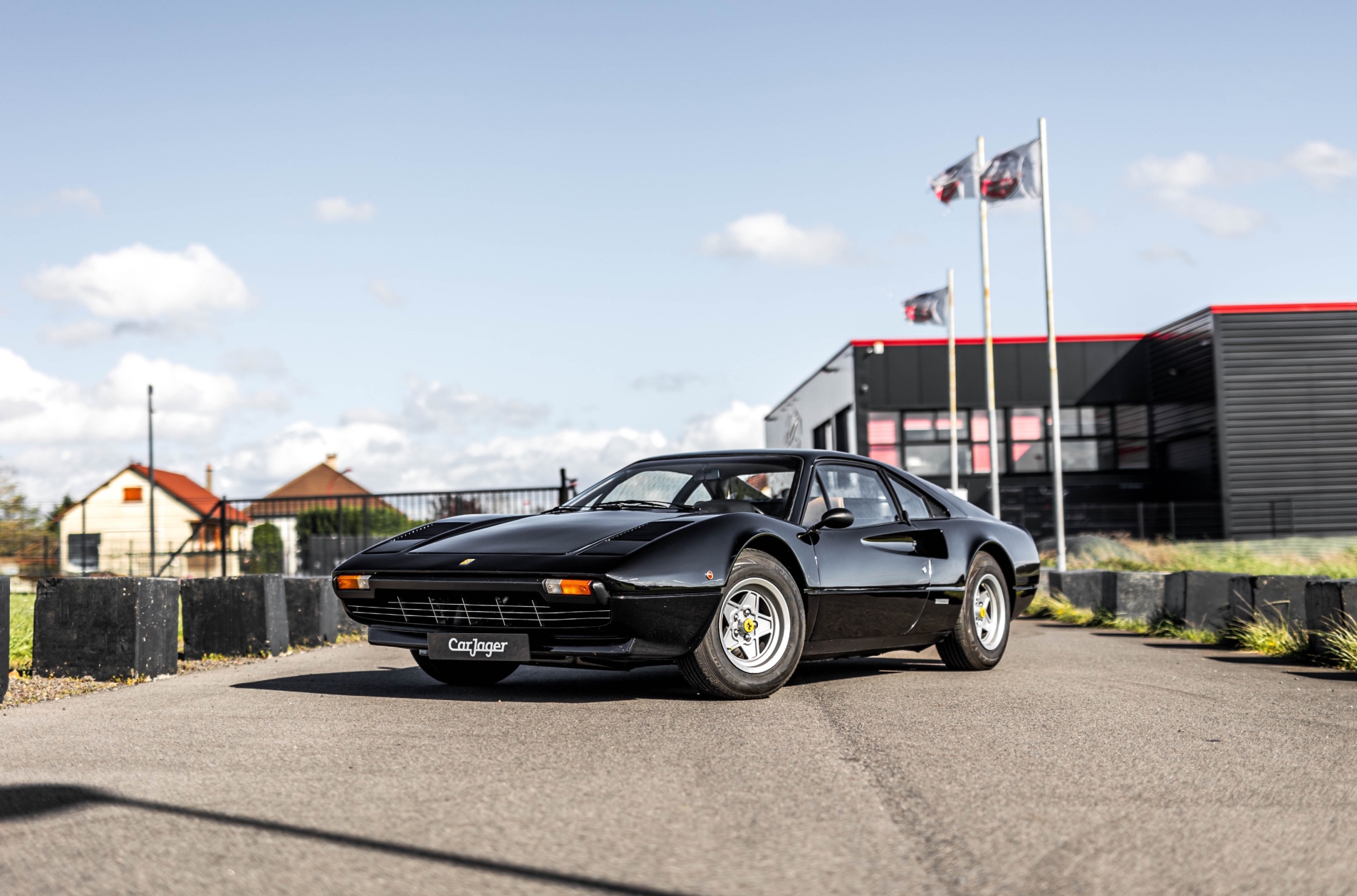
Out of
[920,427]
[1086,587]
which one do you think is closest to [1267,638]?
[1086,587]

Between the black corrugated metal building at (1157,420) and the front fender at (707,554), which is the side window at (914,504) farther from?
the black corrugated metal building at (1157,420)

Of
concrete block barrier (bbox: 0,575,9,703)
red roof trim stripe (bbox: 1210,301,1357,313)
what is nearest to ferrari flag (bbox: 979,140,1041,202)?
red roof trim stripe (bbox: 1210,301,1357,313)

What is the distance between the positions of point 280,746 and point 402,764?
67 centimetres

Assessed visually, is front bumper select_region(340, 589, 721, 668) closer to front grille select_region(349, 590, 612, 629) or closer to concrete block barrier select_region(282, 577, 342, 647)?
front grille select_region(349, 590, 612, 629)

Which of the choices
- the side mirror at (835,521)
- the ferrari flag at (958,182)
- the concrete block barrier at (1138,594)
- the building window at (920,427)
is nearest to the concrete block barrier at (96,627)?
the side mirror at (835,521)

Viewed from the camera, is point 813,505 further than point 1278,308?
No

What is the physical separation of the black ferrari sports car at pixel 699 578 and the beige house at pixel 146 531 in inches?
509

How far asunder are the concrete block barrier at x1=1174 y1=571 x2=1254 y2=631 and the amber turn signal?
624 cm

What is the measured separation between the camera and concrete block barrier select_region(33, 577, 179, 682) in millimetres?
7059

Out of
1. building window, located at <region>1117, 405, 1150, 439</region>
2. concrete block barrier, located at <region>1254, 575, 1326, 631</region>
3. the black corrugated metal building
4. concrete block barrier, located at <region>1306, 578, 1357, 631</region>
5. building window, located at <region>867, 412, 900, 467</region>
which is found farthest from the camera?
building window, located at <region>1117, 405, 1150, 439</region>

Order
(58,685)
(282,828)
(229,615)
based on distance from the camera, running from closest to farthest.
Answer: (282,828)
(58,685)
(229,615)

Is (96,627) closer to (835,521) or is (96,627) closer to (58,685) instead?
(58,685)

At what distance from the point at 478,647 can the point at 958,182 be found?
830 inches

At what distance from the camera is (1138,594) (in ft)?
38.0
